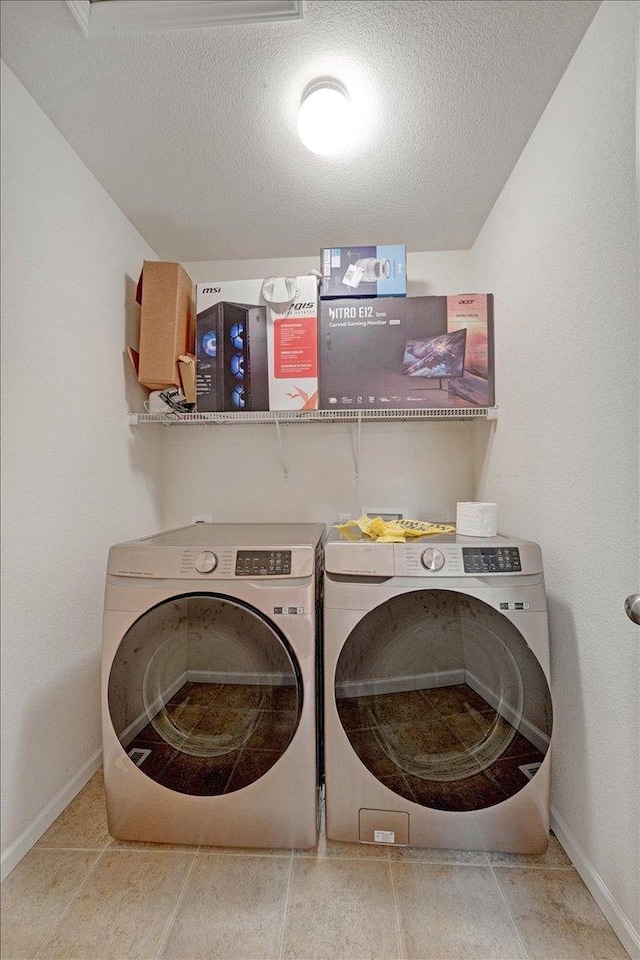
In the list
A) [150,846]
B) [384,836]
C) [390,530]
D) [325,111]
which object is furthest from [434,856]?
[325,111]

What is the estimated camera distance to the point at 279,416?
184 cm

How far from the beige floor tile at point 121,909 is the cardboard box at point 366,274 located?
200cm

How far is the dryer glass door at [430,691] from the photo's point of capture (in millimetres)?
1257

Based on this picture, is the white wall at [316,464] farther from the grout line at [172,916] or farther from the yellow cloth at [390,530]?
the grout line at [172,916]

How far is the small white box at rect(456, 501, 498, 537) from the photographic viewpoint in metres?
1.42

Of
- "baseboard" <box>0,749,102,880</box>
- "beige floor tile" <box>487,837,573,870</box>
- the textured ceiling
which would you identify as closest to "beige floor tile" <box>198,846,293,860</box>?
"baseboard" <box>0,749,102,880</box>

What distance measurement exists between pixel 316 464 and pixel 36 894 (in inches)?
68.5

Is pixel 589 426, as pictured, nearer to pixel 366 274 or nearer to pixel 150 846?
pixel 366 274

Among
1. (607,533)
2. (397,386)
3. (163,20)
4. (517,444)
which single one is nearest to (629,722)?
(607,533)

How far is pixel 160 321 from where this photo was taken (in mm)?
1809

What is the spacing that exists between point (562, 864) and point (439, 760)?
438 millimetres

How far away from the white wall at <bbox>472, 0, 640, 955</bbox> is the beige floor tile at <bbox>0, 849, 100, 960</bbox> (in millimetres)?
1384

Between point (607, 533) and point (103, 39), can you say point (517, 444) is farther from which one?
point (103, 39)

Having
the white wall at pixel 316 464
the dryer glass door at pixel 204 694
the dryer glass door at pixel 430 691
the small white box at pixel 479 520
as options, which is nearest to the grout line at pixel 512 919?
the dryer glass door at pixel 430 691
